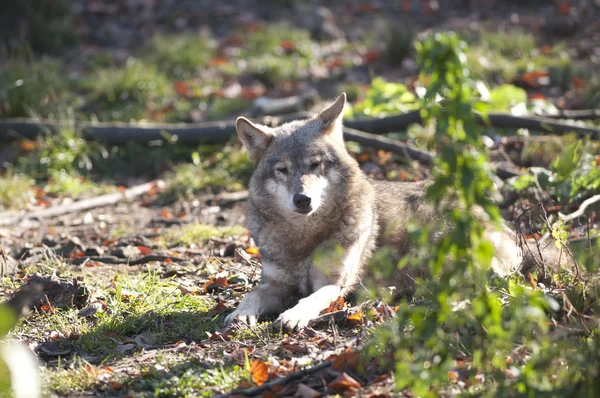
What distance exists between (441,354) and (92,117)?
8067mm

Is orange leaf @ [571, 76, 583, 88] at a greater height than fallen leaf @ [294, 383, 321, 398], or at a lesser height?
lesser

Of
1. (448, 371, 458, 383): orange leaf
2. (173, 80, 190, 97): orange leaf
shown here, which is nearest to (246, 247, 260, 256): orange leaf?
(448, 371, 458, 383): orange leaf

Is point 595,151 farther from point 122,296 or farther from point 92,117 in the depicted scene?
point 92,117

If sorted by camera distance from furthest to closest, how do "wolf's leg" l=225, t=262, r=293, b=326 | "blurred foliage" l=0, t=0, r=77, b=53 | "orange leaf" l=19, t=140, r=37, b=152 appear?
1. "blurred foliage" l=0, t=0, r=77, b=53
2. "orange leaf" l=19, t=140, r=37, b=152
3. "wolf's leg" l=225, t=262, r=293, b=326

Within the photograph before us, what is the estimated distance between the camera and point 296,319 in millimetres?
4582

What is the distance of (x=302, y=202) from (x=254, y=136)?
0.88 m

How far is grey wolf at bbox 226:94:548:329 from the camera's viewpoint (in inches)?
202

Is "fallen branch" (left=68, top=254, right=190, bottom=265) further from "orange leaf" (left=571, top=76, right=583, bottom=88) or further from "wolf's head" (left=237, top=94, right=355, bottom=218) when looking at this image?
"orange leaf" (left=571, top=76, right=583, bottom=88)

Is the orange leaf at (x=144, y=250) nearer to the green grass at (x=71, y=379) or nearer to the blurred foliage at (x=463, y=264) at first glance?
the green grass at (x=71, y=379)

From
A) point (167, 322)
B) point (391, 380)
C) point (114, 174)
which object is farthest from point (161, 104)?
point (391, 380)

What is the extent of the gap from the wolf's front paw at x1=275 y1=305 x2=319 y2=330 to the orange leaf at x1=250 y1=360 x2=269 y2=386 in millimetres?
661

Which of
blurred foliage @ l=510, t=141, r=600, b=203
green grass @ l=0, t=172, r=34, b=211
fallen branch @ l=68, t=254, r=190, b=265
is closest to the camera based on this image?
blurred foliage @ l=510, t=141, r=600, b=203

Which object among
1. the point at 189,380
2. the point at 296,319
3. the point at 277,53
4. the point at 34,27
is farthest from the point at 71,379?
the point at 34,27

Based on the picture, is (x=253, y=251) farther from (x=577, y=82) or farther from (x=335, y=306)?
(x=577, y=82)
